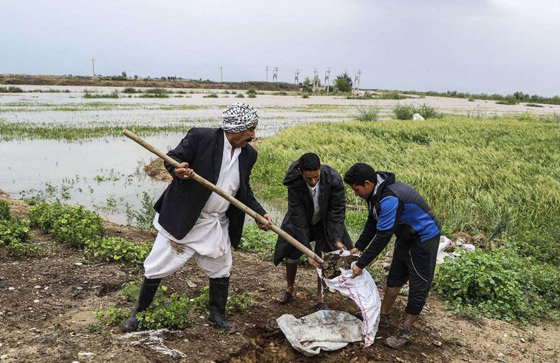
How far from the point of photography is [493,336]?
341 centimetres

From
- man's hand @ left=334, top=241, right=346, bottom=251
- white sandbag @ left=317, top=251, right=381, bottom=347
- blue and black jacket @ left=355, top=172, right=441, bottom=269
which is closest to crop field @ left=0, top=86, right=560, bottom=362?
white sandbag @ left=317, top=251, right=381, bottom=347

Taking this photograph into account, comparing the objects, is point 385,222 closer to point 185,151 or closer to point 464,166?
point 185,151

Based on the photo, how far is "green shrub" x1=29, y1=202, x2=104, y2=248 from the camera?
181 inches

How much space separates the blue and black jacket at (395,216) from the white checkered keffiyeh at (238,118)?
3.07 ft

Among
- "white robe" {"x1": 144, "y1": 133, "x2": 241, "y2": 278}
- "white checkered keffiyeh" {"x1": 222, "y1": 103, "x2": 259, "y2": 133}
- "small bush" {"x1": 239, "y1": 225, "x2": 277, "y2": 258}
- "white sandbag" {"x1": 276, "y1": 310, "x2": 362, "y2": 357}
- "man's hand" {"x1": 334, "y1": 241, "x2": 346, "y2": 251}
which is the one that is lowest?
"small bush" {"x1": 239, "y1": 225, "x2": 277, "y2": 258}

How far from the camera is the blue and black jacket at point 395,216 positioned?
2.89 metres

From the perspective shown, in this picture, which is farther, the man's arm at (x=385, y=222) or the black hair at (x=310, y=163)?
the black hair at (x=310, y=163)

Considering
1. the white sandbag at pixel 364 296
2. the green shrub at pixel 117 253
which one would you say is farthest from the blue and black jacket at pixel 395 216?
the green shrub at pixel 117 253

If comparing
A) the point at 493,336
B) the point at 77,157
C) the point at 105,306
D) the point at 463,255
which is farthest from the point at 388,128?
the point at 105,306

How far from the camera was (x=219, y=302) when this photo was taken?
3.16 metres

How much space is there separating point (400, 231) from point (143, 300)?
1781 millimetres

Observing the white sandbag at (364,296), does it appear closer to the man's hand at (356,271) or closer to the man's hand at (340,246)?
the man's hand at (356,271)

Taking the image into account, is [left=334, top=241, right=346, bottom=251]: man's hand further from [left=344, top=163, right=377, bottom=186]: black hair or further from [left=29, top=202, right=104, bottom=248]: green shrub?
[left=29, top=202, right=104, bottom=248]: green shrub

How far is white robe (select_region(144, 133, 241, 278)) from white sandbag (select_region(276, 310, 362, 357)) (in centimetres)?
70
